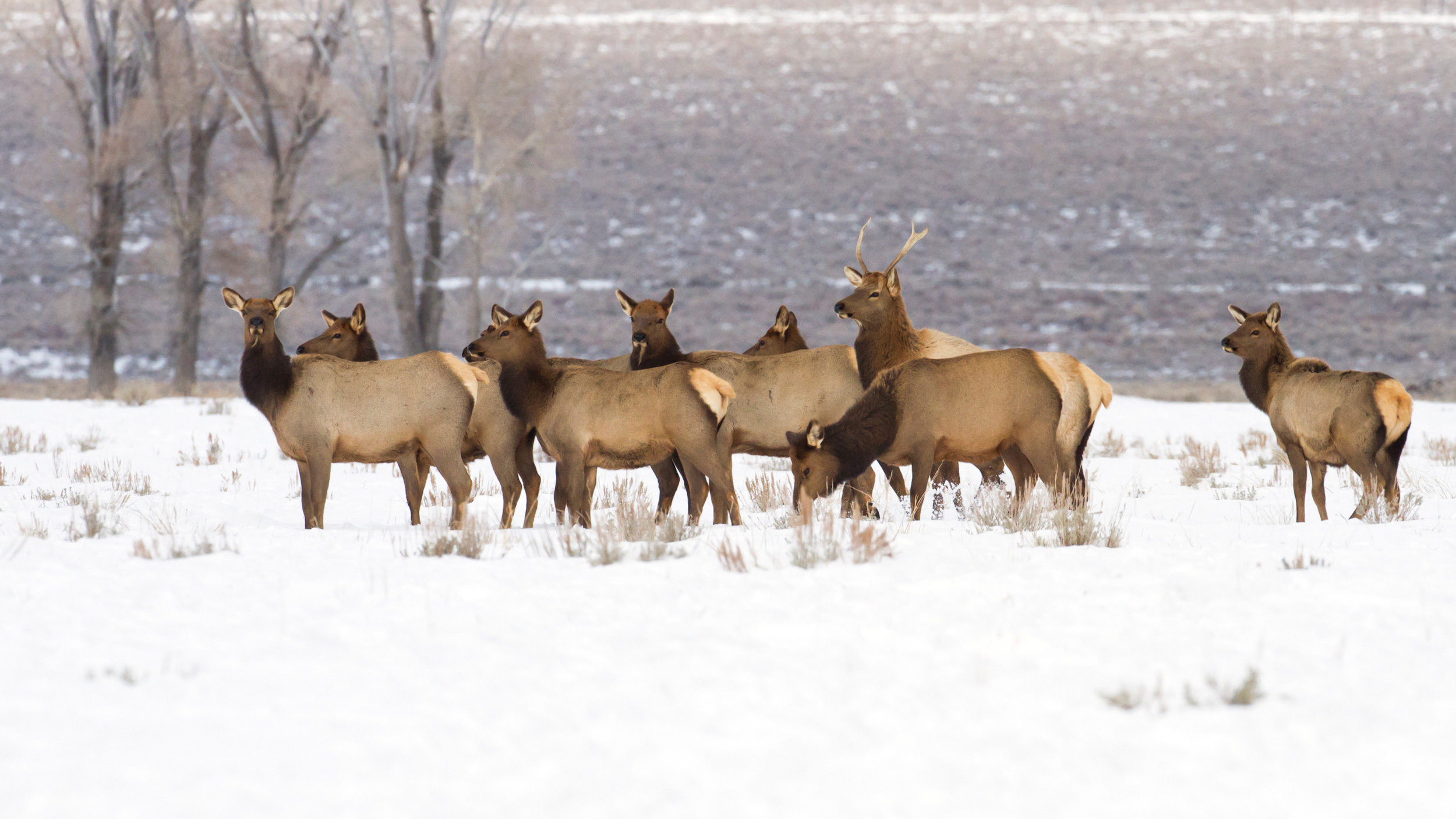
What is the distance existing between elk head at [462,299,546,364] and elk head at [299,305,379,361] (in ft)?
4.16

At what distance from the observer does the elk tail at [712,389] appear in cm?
815

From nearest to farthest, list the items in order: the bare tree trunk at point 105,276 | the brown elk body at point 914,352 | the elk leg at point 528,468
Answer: the brown elk body at point 914,352 → the elk leg at point 528,468 → the bare tree trunk at point 105,276

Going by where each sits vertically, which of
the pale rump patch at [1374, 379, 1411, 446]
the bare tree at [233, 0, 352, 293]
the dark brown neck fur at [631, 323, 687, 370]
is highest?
the bare tree at [233, 0, 352, 293]

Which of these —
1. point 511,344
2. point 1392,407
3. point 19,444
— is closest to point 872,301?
point 511,344

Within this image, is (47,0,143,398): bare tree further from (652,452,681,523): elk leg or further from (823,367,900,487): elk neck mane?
(823,367,900,487): elk neck mane

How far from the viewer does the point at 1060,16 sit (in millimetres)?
70562

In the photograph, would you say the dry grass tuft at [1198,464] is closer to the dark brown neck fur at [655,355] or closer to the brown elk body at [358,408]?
the dark brown neck fur at [655,355]

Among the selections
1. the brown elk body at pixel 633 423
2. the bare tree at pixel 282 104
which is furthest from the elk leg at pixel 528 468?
the bare tree at pixel 282 104

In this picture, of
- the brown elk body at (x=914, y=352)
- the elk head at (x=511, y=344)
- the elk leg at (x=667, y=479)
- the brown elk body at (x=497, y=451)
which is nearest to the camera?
the brown elk body at (x=914, y=352)

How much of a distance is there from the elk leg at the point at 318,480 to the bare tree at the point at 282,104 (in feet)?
63.7

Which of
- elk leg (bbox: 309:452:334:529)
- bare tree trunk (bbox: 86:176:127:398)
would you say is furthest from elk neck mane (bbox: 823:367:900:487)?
bare tree trunk (bbox: 86:176:127:398)

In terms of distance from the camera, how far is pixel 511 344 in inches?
349

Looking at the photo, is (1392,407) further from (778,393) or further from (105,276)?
(105,276)

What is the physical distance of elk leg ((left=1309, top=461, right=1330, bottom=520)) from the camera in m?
8.59
